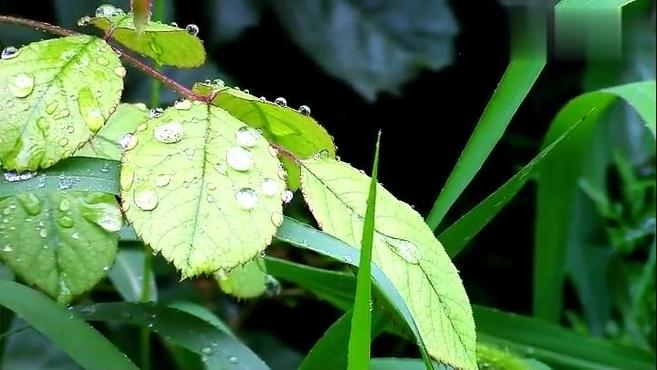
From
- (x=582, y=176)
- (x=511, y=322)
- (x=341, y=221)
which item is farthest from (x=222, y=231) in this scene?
(x=582, y=176)

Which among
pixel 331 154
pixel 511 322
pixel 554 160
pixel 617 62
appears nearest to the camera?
pixel 331 154

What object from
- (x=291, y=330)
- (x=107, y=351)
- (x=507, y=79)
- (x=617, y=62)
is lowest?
(x=291, y=330)

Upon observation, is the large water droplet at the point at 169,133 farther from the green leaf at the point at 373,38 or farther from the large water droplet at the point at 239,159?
the green leaf at the point at 373,38

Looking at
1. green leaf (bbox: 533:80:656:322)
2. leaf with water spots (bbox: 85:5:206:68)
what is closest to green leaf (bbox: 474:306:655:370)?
green leaf (bbox: 533:80:656:322)

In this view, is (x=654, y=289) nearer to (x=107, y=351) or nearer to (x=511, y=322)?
(x=511, y=322)

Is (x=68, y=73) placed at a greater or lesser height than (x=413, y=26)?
lesser

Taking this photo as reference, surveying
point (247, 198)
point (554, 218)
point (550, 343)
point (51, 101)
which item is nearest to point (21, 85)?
point (51, 101)

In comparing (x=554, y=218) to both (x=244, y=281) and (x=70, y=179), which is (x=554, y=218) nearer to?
(x=244, y=281)
